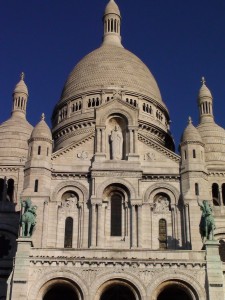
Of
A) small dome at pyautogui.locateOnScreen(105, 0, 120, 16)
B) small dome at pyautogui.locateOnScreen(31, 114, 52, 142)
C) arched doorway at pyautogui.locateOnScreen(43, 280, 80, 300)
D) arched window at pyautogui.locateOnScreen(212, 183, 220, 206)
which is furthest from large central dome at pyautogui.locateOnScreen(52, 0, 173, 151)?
arched doorway at pyautogui.locateOnScreen(43, 280, 80, 300)

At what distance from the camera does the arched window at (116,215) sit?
40.7 metres

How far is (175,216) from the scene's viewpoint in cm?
4141

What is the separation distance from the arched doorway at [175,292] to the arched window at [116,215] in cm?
552

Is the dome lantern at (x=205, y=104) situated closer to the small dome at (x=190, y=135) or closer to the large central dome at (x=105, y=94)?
the large central dome at (x=105, y=94)

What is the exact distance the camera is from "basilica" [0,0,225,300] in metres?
34.6

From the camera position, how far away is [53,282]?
34.5 m

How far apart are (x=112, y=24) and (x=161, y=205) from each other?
33615 millimetres

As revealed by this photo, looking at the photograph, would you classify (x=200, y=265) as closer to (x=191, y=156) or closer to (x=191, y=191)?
(x=191, y=191)

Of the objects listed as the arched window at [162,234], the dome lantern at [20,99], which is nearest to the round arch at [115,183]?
the arched window at [162,234]

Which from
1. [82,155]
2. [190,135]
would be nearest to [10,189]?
[82,155]

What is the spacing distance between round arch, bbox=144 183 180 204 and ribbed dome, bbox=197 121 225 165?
10350 mm

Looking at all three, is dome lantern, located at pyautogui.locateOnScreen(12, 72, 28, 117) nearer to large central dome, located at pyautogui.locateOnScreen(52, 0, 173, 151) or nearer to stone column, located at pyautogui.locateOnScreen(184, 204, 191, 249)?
large central dome, located at pyautogui.locateOnScreen(52, 0, 173, 151)

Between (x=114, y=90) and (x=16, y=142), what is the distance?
412 inches

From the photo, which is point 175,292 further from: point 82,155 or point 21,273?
point 82,155
